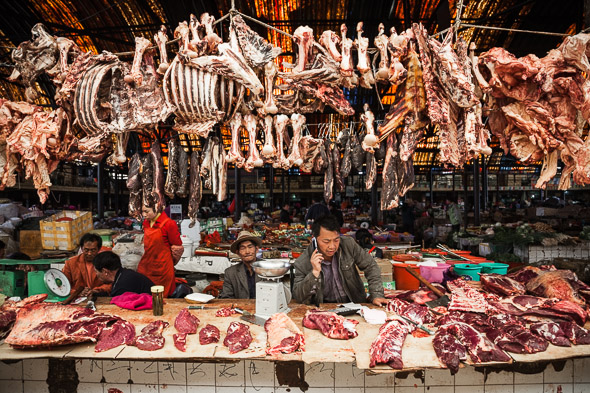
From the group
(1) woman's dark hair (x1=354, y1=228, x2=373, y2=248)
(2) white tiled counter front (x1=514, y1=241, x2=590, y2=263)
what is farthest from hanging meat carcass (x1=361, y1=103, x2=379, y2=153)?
(2) white tiled counter front (x1=514, y1=241, x2=590, y2=263)

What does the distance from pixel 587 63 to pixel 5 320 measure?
5.44 meters

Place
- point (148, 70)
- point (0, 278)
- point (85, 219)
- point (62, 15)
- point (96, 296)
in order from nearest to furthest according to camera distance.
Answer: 1. point (148, 70)
2. point (96, 296)
3. point (0, 278)
4. point (85, 219)
5. point (62, 15)

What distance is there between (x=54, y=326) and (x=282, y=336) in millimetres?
1674

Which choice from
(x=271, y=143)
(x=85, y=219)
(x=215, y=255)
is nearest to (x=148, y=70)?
(x=271, y=143)

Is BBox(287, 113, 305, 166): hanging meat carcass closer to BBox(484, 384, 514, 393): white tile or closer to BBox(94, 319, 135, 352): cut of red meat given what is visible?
BBox(94, 319, 135, 352): cut of red meat

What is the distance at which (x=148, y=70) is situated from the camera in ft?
10.4

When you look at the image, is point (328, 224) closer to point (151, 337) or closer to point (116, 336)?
point (151, 337)

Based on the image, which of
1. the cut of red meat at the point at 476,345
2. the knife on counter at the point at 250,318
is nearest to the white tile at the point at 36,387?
the knife on counter at the point at 250,318

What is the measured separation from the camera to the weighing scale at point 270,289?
272 cm

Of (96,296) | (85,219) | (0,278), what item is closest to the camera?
(96,296)

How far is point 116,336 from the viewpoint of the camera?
97.3 inches

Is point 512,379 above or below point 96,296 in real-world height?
below

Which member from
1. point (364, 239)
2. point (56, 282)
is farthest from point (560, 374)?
point (56, 282)

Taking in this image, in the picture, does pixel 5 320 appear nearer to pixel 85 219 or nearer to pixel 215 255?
pixel 215 255
